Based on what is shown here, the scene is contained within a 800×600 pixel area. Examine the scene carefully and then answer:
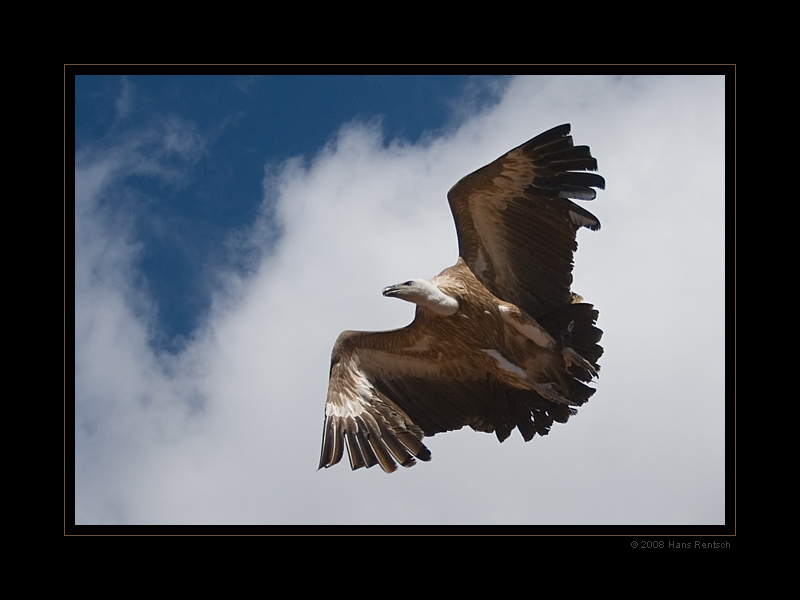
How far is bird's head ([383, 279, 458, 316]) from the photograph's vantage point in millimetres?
11492

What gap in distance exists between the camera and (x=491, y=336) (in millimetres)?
11797

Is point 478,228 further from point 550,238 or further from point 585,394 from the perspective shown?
point 585,394

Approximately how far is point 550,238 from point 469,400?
1960mm

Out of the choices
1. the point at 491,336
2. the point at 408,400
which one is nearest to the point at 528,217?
the point at 491,336

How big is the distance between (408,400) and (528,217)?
2316 millimetres

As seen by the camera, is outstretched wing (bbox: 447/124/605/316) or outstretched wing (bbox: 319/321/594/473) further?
outstretched wing (bbox: 319/321/594/473)

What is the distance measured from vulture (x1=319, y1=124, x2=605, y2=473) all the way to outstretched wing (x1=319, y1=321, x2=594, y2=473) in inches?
0.4

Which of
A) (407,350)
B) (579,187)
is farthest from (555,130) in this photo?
(407,350)

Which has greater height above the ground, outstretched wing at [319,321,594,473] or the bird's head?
Result: the bird's head

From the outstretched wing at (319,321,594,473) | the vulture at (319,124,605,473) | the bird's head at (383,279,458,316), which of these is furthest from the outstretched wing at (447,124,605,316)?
the outstretched wing at (319,321,594,473)

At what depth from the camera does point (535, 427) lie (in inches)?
468

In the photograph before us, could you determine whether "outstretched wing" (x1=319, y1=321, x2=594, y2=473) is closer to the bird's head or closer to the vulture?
the vulture

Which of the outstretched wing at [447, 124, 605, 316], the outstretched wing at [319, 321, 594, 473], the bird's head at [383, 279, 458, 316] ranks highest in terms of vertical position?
Answer: the outstretched wing at [447, 124, 605, 316]
